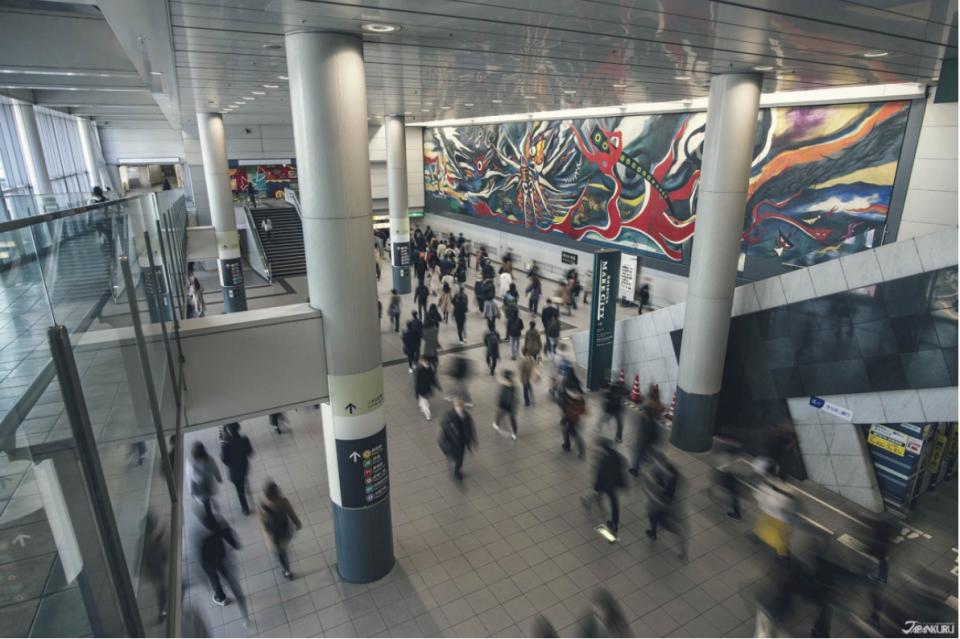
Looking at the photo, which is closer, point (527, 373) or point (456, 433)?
point (456, 433)

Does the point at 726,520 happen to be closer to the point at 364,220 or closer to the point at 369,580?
the point at 369,580

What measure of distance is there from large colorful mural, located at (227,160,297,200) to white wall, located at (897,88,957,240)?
27.4 m

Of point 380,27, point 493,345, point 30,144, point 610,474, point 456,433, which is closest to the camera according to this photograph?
point 380,27

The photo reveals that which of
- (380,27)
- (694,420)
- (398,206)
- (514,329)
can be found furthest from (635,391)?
(398,206)

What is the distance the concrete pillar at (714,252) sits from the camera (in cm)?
750

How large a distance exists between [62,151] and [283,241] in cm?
897

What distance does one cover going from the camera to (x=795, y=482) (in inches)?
320

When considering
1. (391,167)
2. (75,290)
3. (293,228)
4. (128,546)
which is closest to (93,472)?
(128,546)

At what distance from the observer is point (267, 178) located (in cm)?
3081

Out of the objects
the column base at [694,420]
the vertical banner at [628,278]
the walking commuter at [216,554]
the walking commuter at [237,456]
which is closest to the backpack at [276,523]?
the walking commuter at [216,554]

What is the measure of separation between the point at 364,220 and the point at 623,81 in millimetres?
5260

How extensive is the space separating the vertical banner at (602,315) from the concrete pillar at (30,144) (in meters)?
14.9

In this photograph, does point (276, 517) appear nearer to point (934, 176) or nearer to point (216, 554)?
point (216, 554)

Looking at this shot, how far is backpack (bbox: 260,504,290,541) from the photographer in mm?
5807
